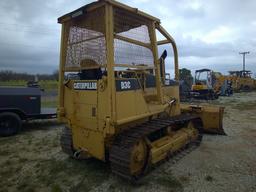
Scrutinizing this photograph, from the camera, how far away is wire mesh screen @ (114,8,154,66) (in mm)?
3893

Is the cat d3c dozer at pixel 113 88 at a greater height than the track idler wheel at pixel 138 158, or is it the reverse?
the cat d3c dozer at pixel 113 88

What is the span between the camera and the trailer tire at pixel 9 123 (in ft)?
23.2

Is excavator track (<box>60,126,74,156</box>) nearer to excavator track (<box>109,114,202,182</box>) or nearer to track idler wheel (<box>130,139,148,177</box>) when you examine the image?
excavator track (<box>109,114,202,182</box>)

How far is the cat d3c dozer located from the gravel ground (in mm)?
294

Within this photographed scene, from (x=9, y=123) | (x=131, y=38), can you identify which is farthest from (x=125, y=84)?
(x=9, y=123)

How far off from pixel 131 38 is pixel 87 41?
2.54ft

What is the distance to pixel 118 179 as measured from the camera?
4121 millimetres

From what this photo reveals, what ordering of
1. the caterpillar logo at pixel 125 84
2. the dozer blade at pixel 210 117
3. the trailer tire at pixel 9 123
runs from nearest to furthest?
1. the caterpillar logo at pixel 125 84
2. the dozer blade at pixel 210 117
3. the trailer tire at pixel 9 123

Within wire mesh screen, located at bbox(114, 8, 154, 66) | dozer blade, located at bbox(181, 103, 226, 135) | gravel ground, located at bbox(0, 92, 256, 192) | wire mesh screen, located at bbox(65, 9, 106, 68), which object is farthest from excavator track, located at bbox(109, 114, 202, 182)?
dozer blade, located at bbox(181, 103, 226, 135)

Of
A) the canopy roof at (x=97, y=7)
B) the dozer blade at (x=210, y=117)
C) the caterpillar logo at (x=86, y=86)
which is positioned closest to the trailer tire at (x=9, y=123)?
the caterpillar logo at (x=86, y=86)

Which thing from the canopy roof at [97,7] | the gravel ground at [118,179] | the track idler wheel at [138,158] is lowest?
the gravel ground at [118,179]

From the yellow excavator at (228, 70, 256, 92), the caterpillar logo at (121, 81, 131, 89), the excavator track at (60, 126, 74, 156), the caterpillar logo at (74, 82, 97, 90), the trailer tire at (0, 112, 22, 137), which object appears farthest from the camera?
the yellow excavator at (228, 70, 256, 92)

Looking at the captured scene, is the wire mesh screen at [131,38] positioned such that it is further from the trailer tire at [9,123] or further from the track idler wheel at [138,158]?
the trailer tire at [9,123]

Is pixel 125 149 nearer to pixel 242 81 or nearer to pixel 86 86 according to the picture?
pixel 86 86
